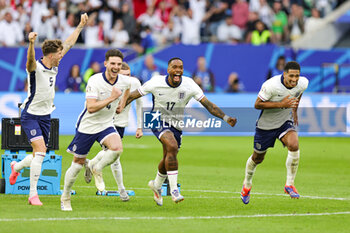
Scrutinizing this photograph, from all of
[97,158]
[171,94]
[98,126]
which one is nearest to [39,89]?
[98,126]

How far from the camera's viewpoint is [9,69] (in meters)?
29.8

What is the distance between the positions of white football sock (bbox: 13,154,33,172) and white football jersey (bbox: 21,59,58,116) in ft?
2.81

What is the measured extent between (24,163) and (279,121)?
4.26m

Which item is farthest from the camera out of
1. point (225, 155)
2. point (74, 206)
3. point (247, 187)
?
point (225, 155)

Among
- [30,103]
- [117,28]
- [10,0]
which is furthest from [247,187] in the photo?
[10,0]

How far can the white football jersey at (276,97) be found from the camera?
43.0 ft

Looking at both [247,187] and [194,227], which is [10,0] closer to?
[247,187]

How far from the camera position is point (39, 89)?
40.7 ft

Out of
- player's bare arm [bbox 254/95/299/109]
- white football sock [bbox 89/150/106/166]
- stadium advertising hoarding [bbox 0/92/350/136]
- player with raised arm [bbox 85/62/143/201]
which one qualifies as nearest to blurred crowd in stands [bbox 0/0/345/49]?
stadium advertising hoarding [bbox 0/92/350/136]

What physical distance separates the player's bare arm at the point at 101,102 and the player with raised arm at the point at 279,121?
9.58ft

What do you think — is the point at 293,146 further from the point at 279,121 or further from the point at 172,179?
the point at 172,179

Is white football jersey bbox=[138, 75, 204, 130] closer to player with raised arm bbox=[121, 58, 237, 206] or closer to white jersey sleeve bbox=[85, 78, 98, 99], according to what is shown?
player with raised arm bbox=[121, 58, 237, 206]

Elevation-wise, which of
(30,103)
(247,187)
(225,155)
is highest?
(30,103)

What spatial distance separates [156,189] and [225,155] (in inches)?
398
